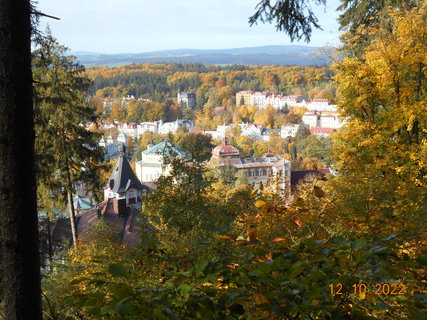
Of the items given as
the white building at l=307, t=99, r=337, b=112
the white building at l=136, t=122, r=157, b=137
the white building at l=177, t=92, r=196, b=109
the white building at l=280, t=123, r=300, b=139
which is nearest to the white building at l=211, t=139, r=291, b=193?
the white building at l=280, t=123, r=300, b=139

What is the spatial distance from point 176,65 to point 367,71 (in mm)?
133490

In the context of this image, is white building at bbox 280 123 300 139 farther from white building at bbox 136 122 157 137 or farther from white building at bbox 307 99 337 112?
white building at bbox 136 122 157 137

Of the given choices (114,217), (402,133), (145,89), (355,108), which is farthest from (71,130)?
(145,89)

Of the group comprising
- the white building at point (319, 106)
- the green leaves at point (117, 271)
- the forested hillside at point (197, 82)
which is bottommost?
the white building at point (319, 106)

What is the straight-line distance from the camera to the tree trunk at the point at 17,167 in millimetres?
2033

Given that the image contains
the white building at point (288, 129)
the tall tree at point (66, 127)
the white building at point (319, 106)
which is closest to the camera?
the tall tree at point (66, 127)

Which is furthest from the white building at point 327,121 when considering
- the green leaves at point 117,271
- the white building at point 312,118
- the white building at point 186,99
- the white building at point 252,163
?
the green leaves at point 117,271

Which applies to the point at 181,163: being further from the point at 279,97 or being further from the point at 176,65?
the point at 176,65

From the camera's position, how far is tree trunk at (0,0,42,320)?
6.67 feet

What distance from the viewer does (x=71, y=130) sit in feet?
39.7

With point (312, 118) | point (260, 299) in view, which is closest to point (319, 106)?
point (312, 118)

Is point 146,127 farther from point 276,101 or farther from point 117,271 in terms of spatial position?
point 117,271

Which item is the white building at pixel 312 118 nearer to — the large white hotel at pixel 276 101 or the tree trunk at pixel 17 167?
the large white hotel at pixel 276 101

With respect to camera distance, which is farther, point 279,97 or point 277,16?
point 279,97
